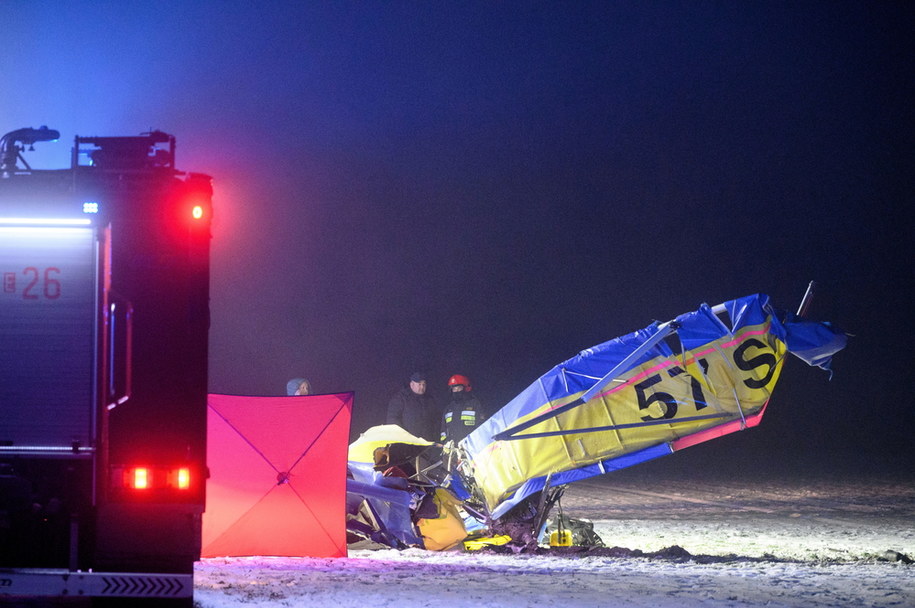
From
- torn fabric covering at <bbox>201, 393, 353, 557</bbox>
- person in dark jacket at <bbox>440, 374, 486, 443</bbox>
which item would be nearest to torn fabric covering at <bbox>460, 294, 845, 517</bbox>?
torn fabric covering at <bbox>201, 393, 353, 557</bbox>

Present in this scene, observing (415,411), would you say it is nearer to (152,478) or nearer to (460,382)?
(460,382)

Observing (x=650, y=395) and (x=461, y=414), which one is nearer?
(x=650, y=395)

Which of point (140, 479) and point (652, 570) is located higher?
point (140, 479)

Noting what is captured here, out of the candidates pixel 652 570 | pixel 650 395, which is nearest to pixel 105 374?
Answer: pixel 652 570

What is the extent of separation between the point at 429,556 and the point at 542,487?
1.40 m

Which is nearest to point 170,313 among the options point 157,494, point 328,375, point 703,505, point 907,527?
point 157,494

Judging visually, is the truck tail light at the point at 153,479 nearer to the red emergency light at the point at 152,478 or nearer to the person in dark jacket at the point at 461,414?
the red emergency light at the point at 152,478

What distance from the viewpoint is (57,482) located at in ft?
15.3

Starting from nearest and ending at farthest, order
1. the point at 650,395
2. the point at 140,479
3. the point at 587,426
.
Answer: the point at 140,479, the point at 650,395, the point at 587,426

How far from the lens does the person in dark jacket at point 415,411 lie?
42.4ft

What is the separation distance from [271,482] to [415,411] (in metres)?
4.40

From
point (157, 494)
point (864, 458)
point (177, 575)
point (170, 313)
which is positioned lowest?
point (864, 458)

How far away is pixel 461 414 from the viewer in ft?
41.4

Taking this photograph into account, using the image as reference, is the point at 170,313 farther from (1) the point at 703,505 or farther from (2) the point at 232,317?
(2) the point at 232,317
